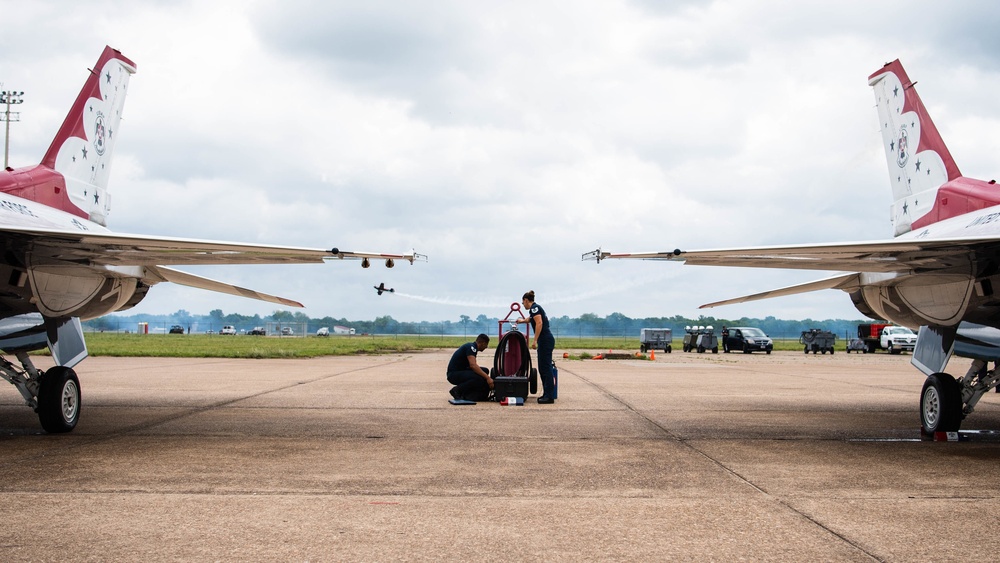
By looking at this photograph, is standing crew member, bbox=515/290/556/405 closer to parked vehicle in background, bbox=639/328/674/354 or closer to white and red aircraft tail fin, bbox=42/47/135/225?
white and red aircraft tail fin, bbox=42/47/135/225

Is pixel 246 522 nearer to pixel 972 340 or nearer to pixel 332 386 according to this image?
pixel 972 340

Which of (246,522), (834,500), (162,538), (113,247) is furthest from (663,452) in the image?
(113,247)

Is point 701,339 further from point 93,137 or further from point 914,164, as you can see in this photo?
point 93,137

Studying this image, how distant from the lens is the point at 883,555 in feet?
13.0

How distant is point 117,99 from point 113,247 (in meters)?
4.99

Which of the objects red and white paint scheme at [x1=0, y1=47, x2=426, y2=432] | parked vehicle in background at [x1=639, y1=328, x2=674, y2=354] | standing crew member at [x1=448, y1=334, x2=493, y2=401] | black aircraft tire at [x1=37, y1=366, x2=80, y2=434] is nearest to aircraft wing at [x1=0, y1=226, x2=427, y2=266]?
red and white paint scheme at [x1=0, y1=47, x2=426, y2=432]

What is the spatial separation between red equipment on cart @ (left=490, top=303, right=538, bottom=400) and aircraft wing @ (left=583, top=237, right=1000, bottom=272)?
422cm

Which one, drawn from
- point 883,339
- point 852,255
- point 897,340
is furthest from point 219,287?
point 883,339

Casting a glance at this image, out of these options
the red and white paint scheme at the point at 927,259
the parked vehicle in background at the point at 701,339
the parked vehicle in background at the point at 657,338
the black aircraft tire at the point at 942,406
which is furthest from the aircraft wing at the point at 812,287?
the parked vehicle in background at the point at 701,339

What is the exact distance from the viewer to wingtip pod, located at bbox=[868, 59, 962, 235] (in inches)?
398

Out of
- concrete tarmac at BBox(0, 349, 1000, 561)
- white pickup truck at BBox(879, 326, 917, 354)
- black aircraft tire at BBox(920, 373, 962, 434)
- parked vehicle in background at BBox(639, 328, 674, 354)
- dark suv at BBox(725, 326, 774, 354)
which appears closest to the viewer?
concrete tarmac at BBox(0, 349, 1000, 561)

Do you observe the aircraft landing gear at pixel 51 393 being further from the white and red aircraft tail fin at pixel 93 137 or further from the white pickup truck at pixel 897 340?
the white pickup truck at pixel 897 340

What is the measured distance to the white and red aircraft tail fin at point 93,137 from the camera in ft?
33.3

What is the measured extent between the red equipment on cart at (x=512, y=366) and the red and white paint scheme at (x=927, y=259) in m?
4.25
